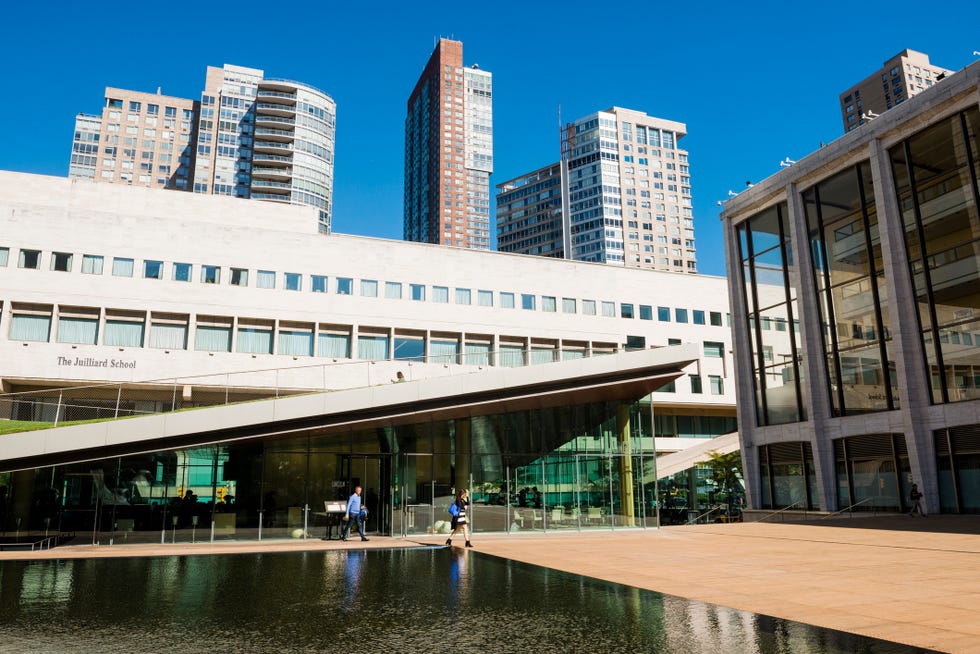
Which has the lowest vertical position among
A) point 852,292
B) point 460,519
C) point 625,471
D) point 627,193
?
point 460,519

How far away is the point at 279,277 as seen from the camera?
160 ft

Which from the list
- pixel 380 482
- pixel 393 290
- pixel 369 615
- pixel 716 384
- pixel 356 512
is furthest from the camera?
pixel 716 384

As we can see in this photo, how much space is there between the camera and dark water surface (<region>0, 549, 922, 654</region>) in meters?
7.70

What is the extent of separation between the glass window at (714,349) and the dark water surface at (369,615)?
5021 cm

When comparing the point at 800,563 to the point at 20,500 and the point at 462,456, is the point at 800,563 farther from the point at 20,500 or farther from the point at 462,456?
the point at 20,500

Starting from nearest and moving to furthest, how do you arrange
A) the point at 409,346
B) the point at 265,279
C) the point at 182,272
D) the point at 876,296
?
the point at 876,296 → the point at 182,272 → the point at 265,279 → the point at 409,346

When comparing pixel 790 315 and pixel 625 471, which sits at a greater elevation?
pixel 790 315

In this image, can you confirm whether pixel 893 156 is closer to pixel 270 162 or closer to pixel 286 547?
pixel 286 547

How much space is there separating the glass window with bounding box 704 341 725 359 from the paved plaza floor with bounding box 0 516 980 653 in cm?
3350

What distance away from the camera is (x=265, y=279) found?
4859 cm

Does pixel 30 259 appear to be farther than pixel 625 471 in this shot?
Yes

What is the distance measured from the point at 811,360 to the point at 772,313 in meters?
4.33

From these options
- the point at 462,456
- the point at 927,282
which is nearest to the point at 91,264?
the point at 462,456

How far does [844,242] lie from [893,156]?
479 centimetres
